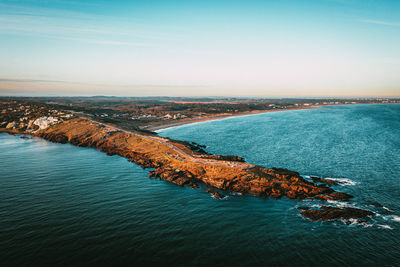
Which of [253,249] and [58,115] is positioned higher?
[58,115]

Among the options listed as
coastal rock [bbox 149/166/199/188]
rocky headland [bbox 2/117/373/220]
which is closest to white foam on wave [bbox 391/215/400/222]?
rocky headland [bbox 2/117/373/220]

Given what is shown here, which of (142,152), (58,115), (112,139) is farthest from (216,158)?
(58,115)

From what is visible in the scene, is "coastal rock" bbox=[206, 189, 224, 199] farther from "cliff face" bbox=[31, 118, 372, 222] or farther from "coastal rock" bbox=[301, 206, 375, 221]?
"coastal rock" bbox=[301, 206, 375, 221]

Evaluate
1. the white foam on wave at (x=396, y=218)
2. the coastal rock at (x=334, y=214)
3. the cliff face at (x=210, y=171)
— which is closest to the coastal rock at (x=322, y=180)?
the cliff face at (x=210, y=171)

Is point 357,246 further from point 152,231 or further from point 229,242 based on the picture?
point 152,231

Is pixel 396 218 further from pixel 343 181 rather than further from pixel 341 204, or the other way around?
pixel 343 181
